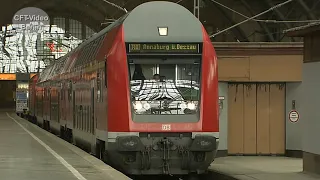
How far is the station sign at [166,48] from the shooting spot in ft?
43.6

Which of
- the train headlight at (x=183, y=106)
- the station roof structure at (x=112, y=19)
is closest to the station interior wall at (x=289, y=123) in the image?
the train headlight at (x=183, y=106)

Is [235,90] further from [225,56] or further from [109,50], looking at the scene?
[109,50]

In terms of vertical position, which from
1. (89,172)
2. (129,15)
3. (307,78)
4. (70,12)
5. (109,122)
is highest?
(70,12)

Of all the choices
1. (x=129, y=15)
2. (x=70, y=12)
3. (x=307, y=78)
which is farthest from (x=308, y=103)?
(x=70, y=12)

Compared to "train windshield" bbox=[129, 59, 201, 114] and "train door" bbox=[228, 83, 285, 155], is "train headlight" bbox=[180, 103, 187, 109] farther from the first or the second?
"train door" bbox=[228, 83, 285, 155]

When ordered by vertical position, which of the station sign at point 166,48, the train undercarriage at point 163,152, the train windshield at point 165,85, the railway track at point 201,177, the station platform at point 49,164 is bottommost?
the railway track at point 201,177

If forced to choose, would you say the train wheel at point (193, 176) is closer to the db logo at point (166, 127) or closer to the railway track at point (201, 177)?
the railway track at point (201, 177)

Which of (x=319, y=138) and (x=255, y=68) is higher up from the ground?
(x=255, y=68)

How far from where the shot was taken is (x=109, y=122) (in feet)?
42.9

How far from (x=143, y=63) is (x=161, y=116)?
1.25 meters

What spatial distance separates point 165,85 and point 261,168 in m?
4.18

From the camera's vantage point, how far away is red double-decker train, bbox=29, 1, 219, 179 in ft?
42.2

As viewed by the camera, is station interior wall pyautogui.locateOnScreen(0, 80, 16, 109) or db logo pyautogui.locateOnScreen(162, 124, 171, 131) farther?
station interior wall pyautogui.locateOnScreen(0, 80, 16, 109)

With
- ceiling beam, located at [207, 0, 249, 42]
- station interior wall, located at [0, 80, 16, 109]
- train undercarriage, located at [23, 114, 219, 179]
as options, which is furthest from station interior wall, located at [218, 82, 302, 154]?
station interior wall, located at [0, 80, 16, 109]
